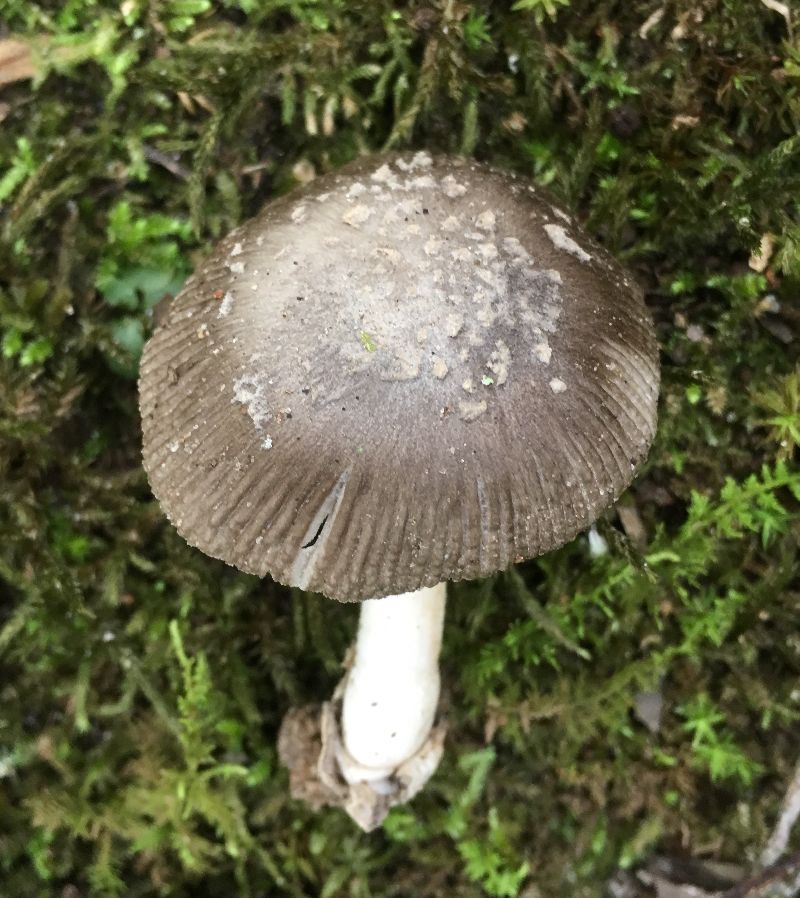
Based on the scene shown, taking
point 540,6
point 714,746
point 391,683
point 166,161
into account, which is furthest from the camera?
point 714,746

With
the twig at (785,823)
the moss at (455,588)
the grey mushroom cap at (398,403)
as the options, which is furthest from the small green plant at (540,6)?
the twig at (785,823)

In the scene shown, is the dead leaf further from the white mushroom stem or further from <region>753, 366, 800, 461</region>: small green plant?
<region>753, 366, 800, 461</region>: small green plant

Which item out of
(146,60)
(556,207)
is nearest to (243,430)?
(556,207)

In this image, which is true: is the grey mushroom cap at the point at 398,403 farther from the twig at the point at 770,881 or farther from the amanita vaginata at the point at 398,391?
the twig at the point at 770,881

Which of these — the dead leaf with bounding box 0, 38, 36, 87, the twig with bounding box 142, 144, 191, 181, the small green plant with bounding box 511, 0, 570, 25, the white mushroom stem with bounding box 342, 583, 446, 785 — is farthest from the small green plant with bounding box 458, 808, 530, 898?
the dead leaf with bounding box 0, 38, 36, 87

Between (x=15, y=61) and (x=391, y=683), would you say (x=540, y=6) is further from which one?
(x=391, y=683)

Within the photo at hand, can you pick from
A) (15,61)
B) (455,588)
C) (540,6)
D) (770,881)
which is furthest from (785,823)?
(15,61)

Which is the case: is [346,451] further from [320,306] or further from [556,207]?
[556,207]
